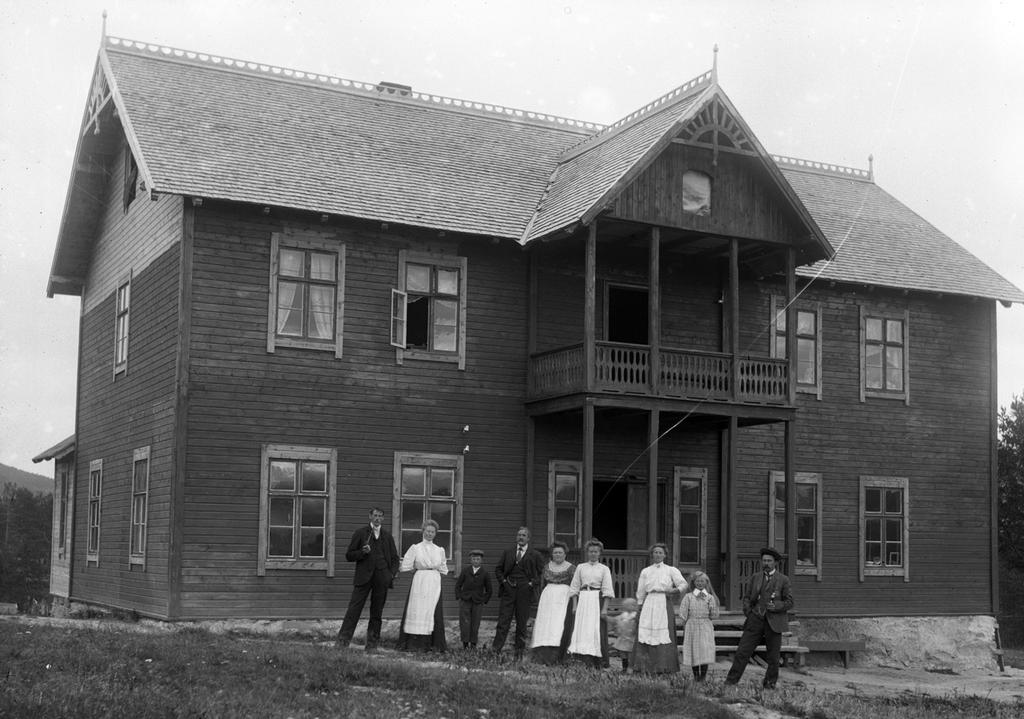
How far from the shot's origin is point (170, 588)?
69.8 ft

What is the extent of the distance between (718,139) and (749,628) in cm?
921

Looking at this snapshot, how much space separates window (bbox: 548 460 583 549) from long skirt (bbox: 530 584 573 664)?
4.37 metres

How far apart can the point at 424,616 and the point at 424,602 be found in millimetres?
200

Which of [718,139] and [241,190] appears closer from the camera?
[241,190]

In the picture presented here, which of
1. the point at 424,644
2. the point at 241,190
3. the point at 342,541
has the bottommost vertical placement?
the point at 424,644

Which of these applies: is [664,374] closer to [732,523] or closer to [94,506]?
[732,523]

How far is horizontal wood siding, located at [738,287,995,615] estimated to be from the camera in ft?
88.1

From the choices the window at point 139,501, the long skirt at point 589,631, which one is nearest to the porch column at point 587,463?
the long skirt at point 589,631

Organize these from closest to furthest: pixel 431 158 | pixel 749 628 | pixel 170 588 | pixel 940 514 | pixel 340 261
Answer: pixel 749 628, pixel 170 588, pixel 340 261, pixel 431 158, pixel 940 514

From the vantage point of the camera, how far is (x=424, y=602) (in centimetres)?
2025

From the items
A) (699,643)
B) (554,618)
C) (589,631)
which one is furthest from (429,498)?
(699,643)

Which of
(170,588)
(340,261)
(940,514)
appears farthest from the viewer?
(940,514)

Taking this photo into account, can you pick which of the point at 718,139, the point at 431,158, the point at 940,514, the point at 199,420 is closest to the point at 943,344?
the point at 940,514

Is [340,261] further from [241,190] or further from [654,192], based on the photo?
[654,192]
